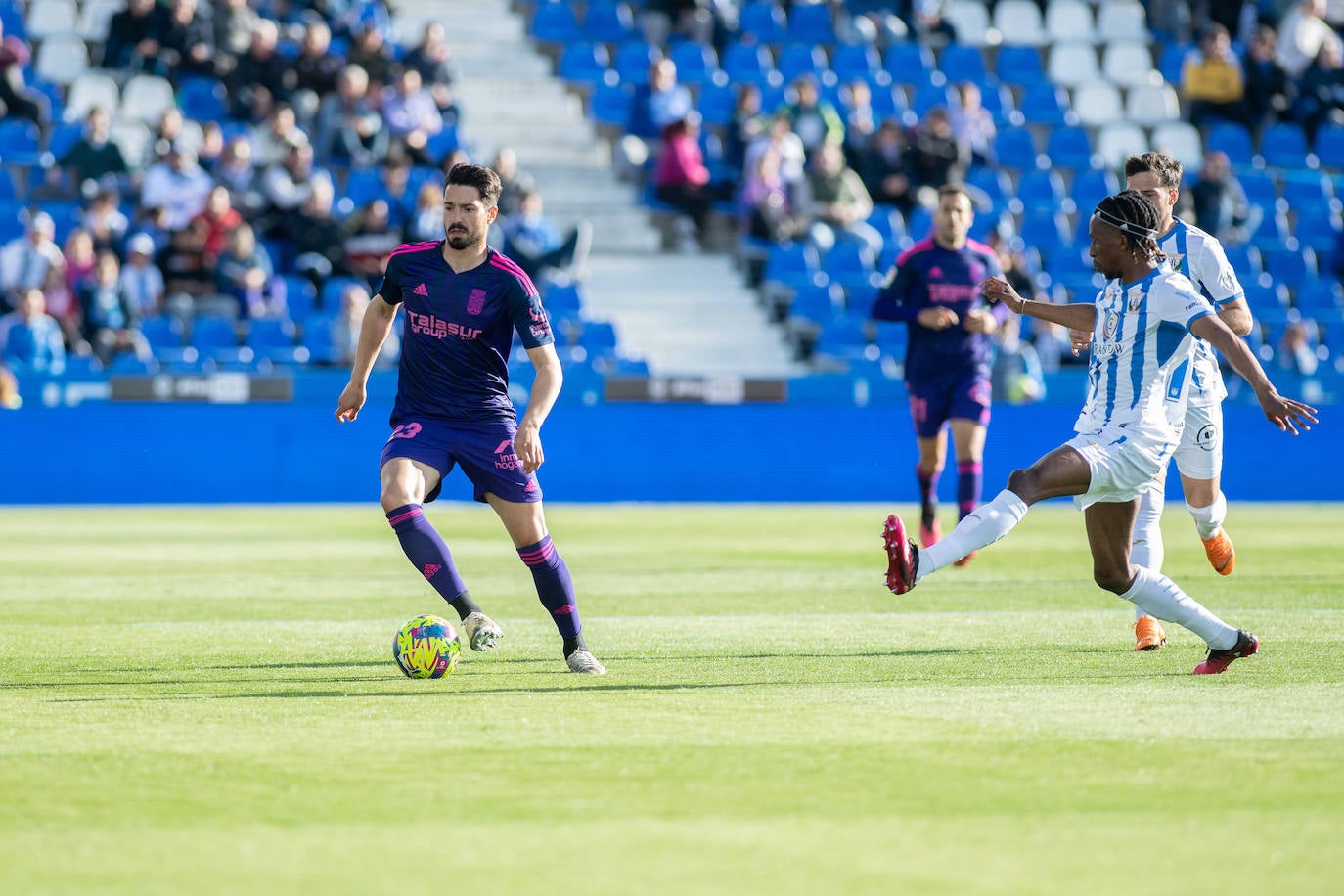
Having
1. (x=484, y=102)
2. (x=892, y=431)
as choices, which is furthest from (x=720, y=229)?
(x=892, y=431)

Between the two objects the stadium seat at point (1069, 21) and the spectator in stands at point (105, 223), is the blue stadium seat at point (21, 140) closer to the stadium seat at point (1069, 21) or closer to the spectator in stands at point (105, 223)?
the spectator in stands at point (105, 223)

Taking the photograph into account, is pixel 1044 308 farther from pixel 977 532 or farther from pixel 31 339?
pixel 31 339

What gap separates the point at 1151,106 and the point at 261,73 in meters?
13.7

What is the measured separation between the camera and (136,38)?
24281mm

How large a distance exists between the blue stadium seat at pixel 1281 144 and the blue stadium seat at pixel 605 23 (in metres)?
9.93

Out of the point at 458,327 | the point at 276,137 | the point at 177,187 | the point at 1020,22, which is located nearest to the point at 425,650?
the point at 458,327

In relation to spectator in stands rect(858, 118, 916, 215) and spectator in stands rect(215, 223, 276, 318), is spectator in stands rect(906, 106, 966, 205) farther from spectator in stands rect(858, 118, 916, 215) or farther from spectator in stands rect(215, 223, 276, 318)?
spectator in stands rect(215, 223, 276, 318)

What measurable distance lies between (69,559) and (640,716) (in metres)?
8.68

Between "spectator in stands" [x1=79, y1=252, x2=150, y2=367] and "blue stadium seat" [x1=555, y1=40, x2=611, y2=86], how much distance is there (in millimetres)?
8902

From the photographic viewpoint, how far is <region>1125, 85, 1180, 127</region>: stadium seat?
28969mm

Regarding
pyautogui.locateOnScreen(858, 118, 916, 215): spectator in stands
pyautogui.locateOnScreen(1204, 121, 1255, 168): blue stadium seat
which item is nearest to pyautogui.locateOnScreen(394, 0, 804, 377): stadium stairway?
pyautogui.locateOnScreen(858, 118, 916, 215): spectator in stands

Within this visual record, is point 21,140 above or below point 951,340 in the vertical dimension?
above

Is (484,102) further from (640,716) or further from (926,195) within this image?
(640,716)

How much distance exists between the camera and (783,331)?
24312mm
